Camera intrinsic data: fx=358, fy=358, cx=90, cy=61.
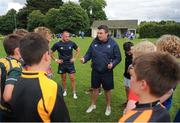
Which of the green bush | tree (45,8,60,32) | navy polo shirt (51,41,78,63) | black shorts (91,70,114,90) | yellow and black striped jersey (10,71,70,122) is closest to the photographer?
yellow and black striped jersey (10,71,70,122)

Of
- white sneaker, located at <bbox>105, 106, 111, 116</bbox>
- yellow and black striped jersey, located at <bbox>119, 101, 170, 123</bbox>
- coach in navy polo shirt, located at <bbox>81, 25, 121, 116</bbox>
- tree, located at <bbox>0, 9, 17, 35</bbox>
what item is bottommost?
tree, located at <bbox>0, 9, 17, 35</bbox>

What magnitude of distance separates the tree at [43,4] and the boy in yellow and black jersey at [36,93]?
107 metres

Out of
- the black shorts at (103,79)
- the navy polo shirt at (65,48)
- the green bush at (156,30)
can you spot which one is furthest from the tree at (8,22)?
the black shorts at (103,79)

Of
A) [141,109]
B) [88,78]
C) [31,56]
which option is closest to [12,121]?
[31,56]

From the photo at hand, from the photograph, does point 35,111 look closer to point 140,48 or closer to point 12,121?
point 12,121

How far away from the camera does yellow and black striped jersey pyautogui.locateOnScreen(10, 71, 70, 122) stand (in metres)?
3.65

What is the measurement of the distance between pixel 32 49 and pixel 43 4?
109 metres

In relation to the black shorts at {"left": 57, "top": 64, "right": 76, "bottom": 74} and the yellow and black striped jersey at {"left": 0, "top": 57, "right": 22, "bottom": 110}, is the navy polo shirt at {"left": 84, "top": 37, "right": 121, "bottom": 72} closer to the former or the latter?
the black shorts at {"left": 57, "top": 64, "right": 76, "bottom": 74}

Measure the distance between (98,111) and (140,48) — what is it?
4.11 meters

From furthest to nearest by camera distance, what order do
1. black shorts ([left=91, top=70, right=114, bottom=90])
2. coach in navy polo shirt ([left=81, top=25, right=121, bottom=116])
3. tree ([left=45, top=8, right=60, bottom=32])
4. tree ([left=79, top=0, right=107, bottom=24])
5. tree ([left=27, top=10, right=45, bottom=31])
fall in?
tree ([left=79, top=0, right=107, bottom=24]), tree ([left=27, top=10, right=45, bottom=31]), tree ([left=45, top=8, right=60, bottom=32]), black shorts ([left=91, top=70, right=114, bottom=90]), coach in navy polo shirt ([left=81, top=25, right=121, bottom=116])

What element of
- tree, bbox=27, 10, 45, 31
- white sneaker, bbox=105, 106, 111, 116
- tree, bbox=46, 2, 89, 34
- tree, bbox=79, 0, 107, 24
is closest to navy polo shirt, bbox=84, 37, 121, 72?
white sneaker, bbox=105, 106, 111, 116

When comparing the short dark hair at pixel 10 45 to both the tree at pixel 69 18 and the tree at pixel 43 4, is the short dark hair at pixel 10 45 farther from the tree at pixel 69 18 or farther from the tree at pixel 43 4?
the tree at pixel 43 4

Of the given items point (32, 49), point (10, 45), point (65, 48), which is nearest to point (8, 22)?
Result: point (65, 48)

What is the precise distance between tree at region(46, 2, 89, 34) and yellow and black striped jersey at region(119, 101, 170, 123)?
88367 millimetres
